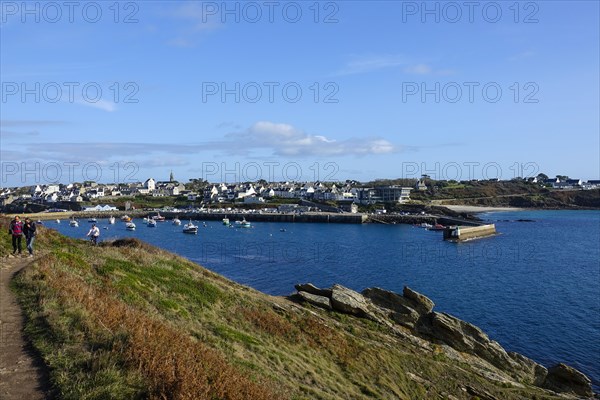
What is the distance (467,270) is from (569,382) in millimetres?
39626

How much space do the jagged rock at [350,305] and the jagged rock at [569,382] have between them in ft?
36.2

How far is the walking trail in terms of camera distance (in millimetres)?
8375

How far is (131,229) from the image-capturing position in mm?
125500

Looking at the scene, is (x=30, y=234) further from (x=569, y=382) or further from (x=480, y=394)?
(x=569, y=382)

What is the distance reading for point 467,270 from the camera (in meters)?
67.3

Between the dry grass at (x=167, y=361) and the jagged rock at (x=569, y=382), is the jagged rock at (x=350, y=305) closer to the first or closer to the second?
the jagged rock at (x=569, y=382)

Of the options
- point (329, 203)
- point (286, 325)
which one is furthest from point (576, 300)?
point (329, 203)

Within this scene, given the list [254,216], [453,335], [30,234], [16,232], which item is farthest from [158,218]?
[453,335]

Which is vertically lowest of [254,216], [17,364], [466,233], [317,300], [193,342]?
[466,233]

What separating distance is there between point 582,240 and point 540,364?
86975 millimetres

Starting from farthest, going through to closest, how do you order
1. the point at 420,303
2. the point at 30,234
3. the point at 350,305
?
the point at 420,303 → the point at 350,305 → the point at 30,234

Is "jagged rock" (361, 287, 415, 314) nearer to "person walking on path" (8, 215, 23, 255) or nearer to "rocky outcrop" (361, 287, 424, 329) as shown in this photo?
"rocky outcrop" (361, 287, 424, 329)

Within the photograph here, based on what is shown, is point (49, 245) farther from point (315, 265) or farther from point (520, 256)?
point (520, 256)

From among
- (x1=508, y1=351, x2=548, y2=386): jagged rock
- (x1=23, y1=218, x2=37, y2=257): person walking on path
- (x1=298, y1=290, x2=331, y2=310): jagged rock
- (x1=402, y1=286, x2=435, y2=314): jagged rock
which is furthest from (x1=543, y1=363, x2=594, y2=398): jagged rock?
(x1=23, y1=218, x2=37, y2=257): person walking on path
